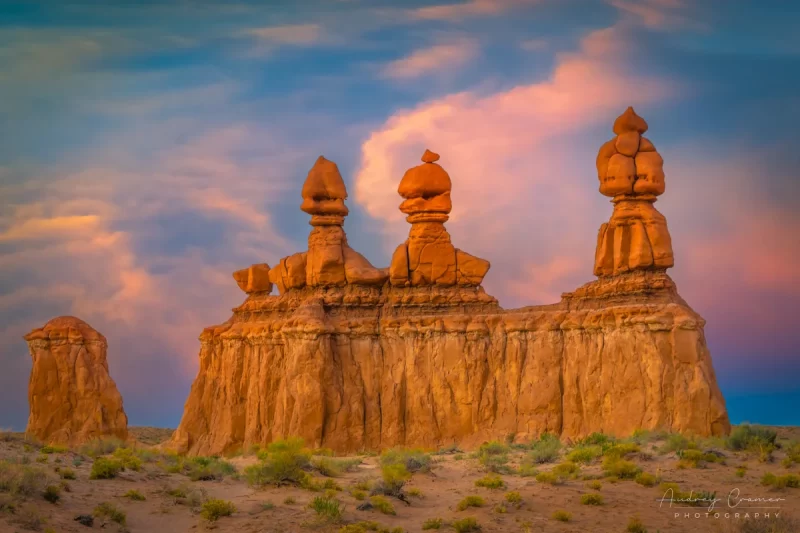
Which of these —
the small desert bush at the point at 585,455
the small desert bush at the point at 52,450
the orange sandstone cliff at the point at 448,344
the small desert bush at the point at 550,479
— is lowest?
the small desert bush at the point at 550,479

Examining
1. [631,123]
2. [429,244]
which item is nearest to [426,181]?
[429,244]

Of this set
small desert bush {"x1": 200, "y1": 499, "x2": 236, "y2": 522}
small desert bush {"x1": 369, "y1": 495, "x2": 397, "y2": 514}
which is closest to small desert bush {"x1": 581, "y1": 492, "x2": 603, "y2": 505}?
small desert bush {"x1": 369, "y1": 495, "x2": 397, "y2": 514}

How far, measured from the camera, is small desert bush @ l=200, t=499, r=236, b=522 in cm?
3120

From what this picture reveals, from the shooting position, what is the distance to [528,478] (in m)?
36.7

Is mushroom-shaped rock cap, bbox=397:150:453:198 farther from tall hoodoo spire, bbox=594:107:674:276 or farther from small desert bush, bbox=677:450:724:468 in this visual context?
small desert bush, bbox=677:450:724:468

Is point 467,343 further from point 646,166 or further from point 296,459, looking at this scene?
point 296,459

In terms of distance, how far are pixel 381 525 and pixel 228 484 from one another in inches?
236

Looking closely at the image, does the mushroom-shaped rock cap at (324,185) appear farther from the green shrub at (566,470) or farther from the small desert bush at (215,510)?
the small desert bush at (215,510)

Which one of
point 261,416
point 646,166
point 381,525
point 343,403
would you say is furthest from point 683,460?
point 261,416

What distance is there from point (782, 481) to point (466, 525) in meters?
9.05

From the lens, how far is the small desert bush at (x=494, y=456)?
38.3 m

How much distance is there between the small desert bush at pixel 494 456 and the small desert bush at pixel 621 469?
2992 millimetres

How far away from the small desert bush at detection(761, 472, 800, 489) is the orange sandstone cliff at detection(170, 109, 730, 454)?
28.6 feet

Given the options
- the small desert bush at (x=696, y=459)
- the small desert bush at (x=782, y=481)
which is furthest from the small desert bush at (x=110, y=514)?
the small desert bush at (x=782, y=481)
